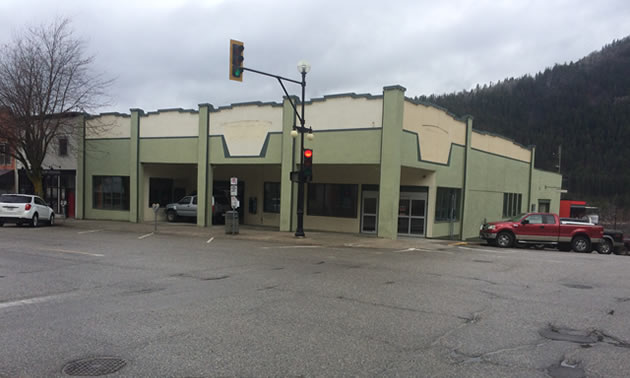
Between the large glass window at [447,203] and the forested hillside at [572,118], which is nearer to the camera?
the large glass window at [447,203]

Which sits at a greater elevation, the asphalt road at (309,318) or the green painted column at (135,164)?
the green painted column at (135,164)

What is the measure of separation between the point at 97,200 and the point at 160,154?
636 cm

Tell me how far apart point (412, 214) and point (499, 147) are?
10810mm

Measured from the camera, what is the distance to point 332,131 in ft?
70.2

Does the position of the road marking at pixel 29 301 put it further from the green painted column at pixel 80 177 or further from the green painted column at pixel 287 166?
the green painted column at pixel 80 177

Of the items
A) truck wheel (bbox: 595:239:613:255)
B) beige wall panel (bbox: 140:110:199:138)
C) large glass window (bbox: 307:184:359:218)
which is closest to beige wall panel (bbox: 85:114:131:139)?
beige wall panel (bbox: 140:110:199:138)

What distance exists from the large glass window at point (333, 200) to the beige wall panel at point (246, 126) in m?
4.42

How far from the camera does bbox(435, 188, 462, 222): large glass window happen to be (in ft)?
79.4

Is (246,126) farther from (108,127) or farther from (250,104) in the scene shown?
(108,127)

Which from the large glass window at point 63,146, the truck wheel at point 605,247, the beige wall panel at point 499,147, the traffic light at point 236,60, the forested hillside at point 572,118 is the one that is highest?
the forested hillside at point 572,118

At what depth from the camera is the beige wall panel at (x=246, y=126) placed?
75.9ft

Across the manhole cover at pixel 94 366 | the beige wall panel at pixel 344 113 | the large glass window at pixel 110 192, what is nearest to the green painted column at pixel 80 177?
the large glass window at pixel 110 192

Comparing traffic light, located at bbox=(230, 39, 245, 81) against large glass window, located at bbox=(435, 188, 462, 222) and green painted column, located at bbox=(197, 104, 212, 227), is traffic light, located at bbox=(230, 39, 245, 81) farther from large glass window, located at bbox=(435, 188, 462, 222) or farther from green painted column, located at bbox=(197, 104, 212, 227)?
large glass window, located at bbox=(435, 188, 462, 222)

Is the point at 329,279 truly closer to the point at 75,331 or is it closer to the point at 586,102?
the point at 75,331
